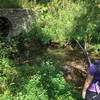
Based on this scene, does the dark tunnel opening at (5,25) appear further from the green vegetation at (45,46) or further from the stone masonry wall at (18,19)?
the green vegetation at (45,46)

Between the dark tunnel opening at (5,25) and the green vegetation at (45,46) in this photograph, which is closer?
the green vegetation at (45,46)

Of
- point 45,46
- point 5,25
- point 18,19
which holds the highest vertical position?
point 18,19

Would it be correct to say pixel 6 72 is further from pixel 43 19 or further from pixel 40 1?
pixel 40 1


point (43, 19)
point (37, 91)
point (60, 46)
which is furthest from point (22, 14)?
point (37, 91)

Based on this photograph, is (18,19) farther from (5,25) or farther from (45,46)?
(45,46)

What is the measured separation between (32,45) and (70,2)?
334 cm

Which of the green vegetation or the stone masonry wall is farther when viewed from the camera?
the stone masonry wall

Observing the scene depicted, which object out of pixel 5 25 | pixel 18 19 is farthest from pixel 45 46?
pixel 5 25

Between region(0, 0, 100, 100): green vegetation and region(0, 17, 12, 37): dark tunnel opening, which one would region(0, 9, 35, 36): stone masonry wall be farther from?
region(0, 0, 100, 100): green vegetation

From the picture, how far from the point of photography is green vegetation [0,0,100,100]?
921 cm

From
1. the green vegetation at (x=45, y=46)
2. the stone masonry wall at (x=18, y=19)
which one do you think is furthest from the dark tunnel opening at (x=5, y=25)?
the green vegetation at (x=45, y=46)

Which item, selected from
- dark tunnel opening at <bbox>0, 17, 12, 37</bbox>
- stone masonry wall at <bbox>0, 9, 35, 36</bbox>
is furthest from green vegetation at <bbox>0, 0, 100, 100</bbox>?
dark tunnel opening at <bbox>0, 17, 12, 37</bbox>

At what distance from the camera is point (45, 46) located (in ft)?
51.0

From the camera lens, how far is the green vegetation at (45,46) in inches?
363
